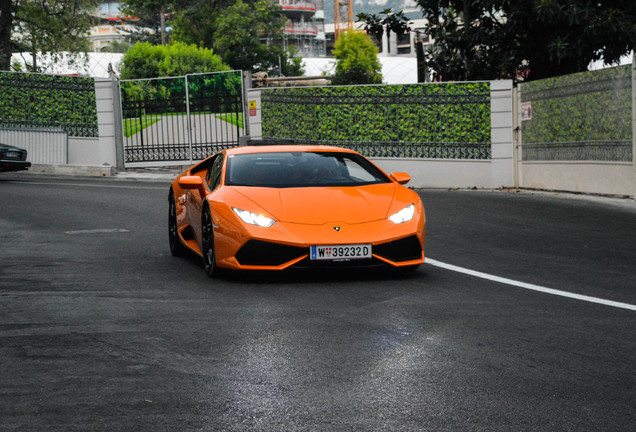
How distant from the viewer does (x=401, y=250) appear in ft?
28.9

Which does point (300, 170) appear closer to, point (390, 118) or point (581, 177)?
point (581, 177)

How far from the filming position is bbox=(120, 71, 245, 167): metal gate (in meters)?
28.9

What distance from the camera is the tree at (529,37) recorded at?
22734 millimetres

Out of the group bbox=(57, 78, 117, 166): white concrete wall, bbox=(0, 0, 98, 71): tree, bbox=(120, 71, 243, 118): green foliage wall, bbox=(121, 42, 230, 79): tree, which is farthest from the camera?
bbox=(121, 42, 230, 79): tree

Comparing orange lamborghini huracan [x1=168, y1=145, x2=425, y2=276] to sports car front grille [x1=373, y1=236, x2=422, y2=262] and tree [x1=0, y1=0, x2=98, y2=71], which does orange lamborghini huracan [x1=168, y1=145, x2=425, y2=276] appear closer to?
sports car front grille [x1=373, y1=236, x2=422, y2=262]

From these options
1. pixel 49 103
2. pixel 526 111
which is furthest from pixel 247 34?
pixel 526 111

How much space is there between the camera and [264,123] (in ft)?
88.8

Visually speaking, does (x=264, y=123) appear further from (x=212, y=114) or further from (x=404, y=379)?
(x=404, y=379)

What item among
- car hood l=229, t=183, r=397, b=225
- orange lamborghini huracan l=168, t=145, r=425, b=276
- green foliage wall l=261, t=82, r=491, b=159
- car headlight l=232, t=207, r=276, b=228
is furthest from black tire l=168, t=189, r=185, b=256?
green foliage wall l=261, t=82, r=491, b=159

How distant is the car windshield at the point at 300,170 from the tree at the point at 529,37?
13.8 m

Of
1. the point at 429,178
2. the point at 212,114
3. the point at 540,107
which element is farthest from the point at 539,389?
the point at 212,114

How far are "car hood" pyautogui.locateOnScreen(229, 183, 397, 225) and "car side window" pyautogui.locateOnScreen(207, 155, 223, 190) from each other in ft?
1.72

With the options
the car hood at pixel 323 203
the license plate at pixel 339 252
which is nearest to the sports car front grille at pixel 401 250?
the license plate at pixel 339 252

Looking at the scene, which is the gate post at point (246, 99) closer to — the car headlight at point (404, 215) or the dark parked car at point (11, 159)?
the dark parked car at point (11, 159)
